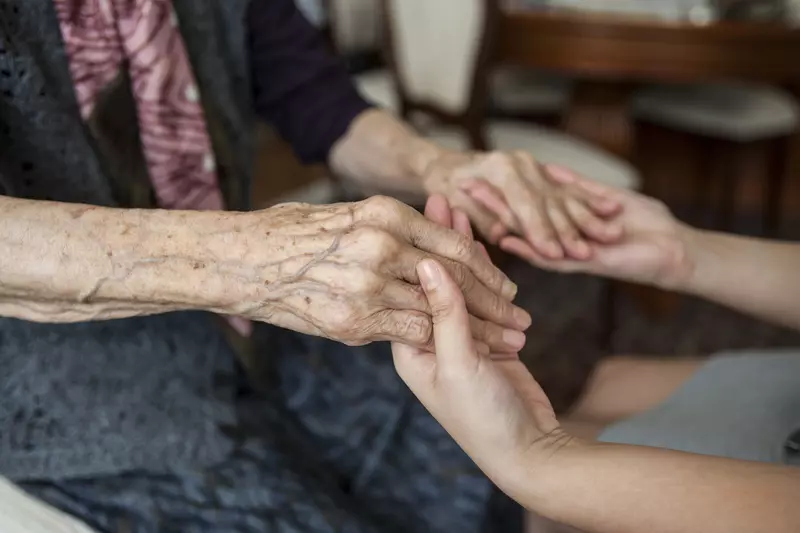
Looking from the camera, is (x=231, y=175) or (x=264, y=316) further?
(x=231, y=175)

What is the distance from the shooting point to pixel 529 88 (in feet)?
9.18

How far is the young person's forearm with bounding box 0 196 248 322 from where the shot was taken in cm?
69

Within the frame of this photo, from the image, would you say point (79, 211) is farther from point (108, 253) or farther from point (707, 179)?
point (707, 179)

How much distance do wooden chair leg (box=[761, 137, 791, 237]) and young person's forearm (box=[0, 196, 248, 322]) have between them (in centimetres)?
A: 275

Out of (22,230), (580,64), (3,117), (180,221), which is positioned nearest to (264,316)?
(180,221)

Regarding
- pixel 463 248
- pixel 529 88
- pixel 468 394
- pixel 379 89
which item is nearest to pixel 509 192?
pixel 463 248

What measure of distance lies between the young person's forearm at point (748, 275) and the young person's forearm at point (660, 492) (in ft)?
1.15

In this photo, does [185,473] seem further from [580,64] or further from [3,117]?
[580,64]

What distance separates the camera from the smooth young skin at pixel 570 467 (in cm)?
65

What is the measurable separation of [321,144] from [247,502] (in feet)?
1.77

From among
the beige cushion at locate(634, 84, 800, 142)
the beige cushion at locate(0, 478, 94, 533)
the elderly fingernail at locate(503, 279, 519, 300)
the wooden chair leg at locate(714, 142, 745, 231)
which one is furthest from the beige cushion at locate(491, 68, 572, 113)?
the beige cushion at locate(0, 478, 94, 533)

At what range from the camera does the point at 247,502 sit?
79 cm

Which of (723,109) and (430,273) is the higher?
Result: (430,273)

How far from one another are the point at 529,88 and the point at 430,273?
2.21m
